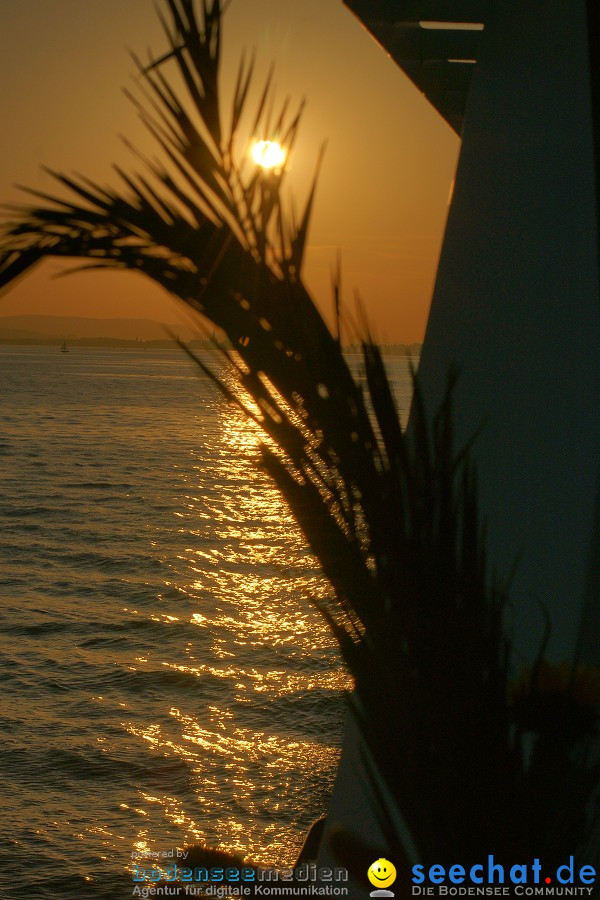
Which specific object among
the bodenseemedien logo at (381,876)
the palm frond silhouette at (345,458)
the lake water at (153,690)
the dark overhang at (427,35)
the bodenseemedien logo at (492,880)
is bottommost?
the lake water at (153,690)

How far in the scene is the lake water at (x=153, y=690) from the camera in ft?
29.4

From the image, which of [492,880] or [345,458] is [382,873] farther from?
[345,458]

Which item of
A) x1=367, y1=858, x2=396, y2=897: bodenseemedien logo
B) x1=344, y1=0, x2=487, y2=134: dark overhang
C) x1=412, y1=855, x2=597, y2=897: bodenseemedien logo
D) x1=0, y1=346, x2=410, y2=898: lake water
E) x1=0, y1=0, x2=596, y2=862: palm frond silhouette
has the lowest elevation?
x1=0, y1=346, x2=410, y2=898: lake water

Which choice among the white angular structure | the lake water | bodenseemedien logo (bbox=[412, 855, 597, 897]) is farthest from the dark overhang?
bodenseemedien logo (bbox=[412, 855, 597, 897])

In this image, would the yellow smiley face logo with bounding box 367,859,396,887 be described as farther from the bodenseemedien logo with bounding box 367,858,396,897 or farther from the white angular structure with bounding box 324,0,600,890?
the white angular structure with bounding box 324,0,600,890

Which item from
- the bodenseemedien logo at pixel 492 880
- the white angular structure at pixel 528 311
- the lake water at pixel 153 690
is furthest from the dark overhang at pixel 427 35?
the bodenseemedien logo at pixel 492 880

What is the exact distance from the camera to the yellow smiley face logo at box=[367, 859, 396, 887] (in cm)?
198

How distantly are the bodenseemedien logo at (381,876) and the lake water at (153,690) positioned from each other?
2.41ft

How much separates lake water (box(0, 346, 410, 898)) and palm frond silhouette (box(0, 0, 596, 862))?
22 cm

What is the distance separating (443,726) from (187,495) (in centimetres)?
2722

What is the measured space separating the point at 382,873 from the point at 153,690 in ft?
34.9

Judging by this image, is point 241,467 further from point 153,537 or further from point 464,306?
point 464,306

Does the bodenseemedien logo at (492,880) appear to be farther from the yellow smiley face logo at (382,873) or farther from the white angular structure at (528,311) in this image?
the white angular structure at (528,311)

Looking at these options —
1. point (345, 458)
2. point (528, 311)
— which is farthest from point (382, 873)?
point (528, 311)
